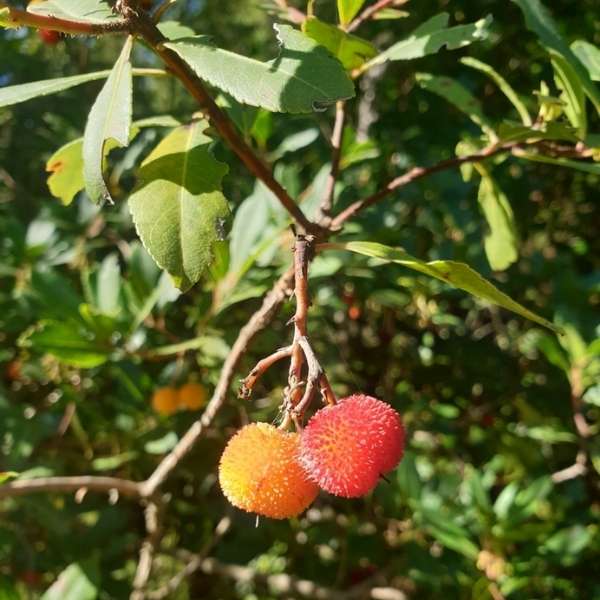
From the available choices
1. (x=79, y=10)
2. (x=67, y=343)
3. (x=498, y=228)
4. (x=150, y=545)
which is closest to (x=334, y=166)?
(x=498, y=228)

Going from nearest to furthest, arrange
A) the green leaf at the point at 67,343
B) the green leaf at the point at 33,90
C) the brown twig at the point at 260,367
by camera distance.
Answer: the brown twig at the point at 260,367
the green leaf at the point at 33,90
the green leaf at the point at 67,343

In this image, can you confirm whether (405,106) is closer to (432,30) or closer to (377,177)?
(377,177)

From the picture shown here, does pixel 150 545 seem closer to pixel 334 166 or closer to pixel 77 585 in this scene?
pixel 77 585

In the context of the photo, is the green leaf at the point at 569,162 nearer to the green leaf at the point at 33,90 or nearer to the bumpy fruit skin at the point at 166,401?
the green leaf at the point at 33,90

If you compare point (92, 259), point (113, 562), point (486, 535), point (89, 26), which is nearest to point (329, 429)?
point (89, 26)

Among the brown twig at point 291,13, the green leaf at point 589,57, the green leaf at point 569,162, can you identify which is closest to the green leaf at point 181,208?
the brown twig at point 291,13

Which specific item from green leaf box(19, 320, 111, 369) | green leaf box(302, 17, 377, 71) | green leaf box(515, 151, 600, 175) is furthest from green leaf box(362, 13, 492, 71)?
green leaf box(19, 320, 111, 369)
